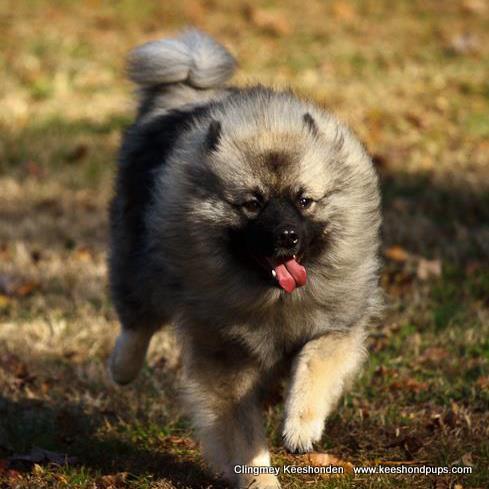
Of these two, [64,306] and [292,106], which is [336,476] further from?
[64,306]

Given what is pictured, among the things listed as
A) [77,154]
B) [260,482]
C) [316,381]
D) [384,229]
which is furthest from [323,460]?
[77,154]

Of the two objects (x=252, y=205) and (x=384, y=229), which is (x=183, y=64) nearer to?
(x=252, y=205)

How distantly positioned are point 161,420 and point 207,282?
109 centimetres

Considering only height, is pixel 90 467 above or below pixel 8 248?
above

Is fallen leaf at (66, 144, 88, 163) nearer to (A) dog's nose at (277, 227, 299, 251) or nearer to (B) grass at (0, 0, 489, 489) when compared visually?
(B) grass at (0, 0, 489, 489)

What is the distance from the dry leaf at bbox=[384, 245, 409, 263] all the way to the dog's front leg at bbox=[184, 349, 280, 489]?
3.04m

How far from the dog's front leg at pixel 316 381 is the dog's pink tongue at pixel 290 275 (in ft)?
0.93

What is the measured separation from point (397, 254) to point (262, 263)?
10.5 ft

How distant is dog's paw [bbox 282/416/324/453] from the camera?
3.52 metres

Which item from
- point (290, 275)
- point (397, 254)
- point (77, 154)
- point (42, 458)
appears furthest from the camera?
point (77, 154)

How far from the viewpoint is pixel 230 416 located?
385 cm

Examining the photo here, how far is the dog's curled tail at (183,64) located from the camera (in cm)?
490

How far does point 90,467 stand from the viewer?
423 cm

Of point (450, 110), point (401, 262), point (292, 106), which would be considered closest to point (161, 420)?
point (292, 106)
